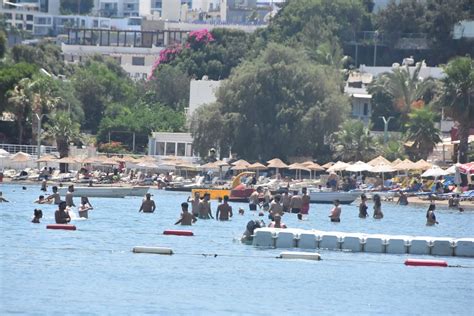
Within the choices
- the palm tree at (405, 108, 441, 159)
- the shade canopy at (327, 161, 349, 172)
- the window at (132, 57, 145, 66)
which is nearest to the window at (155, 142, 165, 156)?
the shade canopy at (327, 161, 349, 172)

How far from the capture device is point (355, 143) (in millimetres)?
100250

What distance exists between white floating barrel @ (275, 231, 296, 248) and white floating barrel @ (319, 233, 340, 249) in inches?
34.8

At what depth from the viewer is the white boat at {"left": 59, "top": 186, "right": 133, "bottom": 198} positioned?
80188 mm

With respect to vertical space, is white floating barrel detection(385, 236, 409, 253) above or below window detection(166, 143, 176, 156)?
above

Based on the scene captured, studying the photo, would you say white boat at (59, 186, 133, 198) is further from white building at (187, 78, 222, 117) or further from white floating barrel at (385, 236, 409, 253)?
white building at (187, 78, 222, 117)

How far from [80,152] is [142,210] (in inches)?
1615

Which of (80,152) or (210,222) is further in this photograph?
(80,152)

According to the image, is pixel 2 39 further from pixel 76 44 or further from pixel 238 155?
pixel 76 44

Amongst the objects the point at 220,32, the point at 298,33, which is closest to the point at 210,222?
the point at 298,33

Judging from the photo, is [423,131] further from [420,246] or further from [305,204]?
[420,246]

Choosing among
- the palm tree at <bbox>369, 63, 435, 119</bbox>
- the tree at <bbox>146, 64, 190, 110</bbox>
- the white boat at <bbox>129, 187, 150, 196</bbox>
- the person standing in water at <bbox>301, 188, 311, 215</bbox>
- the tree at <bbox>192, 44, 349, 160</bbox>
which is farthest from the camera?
Result: the tree at <bbox>146, 64, 190, 110</bbox>

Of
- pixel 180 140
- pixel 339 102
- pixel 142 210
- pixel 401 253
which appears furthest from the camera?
pixel 180 140

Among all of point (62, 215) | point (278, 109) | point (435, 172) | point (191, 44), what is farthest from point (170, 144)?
point (62, 215)

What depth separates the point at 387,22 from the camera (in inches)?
5320
